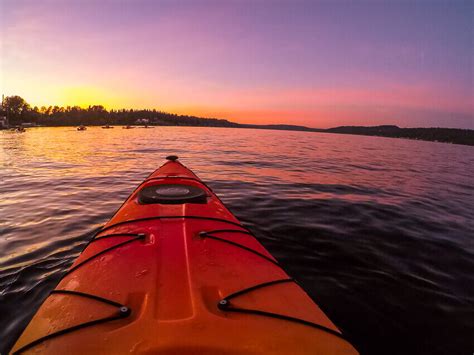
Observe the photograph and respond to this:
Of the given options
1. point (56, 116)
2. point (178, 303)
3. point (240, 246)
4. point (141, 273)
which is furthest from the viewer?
point (56, 116)

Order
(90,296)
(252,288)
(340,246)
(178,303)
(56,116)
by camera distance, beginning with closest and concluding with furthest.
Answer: (178,303)
(90,296)
(252,288)
(340,246)
(56,116)

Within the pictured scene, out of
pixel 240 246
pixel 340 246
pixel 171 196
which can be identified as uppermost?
pixel 171 196

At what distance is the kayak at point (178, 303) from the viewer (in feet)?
6.24

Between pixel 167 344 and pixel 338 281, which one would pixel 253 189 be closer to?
pixel 338 281

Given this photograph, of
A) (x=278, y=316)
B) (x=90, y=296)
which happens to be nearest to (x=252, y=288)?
(x=278, y=316)

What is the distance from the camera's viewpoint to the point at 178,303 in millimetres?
2234

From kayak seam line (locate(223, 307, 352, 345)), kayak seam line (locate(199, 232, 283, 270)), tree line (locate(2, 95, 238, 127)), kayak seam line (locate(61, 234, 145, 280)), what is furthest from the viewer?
tree line (locate(2, 95, 238, 127))

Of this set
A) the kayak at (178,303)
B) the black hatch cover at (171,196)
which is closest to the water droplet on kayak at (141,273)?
the kayak at (178,303)

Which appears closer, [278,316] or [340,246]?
[278,316]

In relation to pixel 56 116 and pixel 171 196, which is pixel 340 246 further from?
pixel 56 116

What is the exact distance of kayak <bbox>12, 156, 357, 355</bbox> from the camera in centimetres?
190

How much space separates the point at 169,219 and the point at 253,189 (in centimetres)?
788

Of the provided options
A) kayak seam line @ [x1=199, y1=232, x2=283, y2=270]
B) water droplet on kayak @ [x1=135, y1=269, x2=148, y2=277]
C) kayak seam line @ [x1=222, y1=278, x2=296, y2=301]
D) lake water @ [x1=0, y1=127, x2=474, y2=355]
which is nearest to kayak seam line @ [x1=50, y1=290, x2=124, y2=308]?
water droplet on kayak @ [x1=135, y1=269, x2=148, y2=277]

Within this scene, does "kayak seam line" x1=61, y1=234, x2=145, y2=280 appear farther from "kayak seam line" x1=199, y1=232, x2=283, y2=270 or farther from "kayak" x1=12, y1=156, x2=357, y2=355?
"kayak seam line" x1=199, y1=232, x2=283, y2=270
